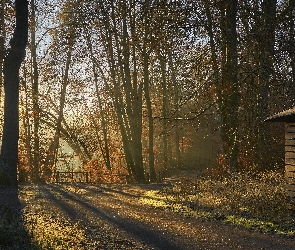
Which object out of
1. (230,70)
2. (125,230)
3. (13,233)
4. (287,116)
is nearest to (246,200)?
(287,116)

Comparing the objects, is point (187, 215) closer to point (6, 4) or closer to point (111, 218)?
point (111, 218)

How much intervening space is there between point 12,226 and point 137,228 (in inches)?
122

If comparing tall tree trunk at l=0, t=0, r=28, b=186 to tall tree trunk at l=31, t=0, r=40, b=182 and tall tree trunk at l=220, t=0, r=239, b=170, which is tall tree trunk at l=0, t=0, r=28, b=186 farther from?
tall tree trunk at l=31, t=0, r=40, b=182

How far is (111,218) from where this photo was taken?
11766mm

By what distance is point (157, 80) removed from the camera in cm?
2594

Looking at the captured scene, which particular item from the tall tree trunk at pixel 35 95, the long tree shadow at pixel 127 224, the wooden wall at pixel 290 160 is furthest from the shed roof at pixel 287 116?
the tall tree trunk at pixel 35 95

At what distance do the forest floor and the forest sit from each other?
14.4 feet

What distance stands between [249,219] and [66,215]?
17.0ft

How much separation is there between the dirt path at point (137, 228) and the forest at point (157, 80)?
13.4 feet

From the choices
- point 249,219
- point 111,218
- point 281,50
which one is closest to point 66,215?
point 111,218

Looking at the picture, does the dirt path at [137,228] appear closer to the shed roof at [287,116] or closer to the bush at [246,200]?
the bush at [246,200]

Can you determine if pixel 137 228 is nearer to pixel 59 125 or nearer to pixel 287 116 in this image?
pixel 287 116

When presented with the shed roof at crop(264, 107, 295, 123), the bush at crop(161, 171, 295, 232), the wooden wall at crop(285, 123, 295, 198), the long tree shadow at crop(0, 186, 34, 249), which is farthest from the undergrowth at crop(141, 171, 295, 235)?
the long tree shadow at crop(0, 186, 34, 249)

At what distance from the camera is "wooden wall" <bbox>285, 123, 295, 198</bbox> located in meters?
12.4
